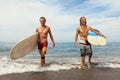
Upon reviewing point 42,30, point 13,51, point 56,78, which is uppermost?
point 42,30

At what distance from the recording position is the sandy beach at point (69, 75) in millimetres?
6953

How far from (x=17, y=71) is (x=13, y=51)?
832 millimetres

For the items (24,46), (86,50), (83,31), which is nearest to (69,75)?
(86,50)

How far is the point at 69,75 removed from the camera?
24.0ft

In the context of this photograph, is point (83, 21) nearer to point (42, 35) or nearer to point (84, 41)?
point (84, 41)

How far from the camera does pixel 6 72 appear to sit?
7855 mm

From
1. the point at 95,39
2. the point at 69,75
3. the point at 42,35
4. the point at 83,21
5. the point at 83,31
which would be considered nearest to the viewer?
the point at 69,75

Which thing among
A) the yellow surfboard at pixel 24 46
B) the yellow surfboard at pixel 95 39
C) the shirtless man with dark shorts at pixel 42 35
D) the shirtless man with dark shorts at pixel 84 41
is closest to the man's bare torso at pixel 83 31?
the shirtless man with dark shorts at pixel 84 41

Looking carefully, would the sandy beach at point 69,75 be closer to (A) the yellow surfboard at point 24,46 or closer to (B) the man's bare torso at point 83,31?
(A) the yellow surfboard at point 24,46

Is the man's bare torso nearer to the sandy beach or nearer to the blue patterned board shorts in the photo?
the blue patterned board shorts

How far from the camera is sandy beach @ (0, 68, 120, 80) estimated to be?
22.8 feet

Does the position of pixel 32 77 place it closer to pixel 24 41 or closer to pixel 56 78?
pixel 56 78

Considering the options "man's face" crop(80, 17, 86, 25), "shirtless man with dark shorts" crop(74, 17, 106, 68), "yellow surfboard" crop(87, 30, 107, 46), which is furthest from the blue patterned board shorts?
"man's face" crop(80, 17, 86, 25)

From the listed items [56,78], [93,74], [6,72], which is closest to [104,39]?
[93,74]
